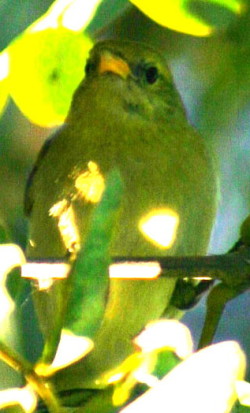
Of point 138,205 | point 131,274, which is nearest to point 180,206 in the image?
point 138,205

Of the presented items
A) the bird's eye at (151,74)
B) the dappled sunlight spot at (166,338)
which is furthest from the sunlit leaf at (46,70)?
the bird's eye at (151,74)

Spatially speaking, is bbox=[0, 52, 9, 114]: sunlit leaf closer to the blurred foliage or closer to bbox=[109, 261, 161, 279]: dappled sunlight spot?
the blurred foliage

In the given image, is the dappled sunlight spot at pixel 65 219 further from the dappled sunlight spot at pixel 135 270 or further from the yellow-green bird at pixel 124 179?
the dappled sunlight spot at pixel 135 270

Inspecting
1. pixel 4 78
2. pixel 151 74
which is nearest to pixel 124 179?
pixel 151 74

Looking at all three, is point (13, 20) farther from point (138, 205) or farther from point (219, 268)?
point (138, 205)

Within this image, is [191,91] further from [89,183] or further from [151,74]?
[89,183]
